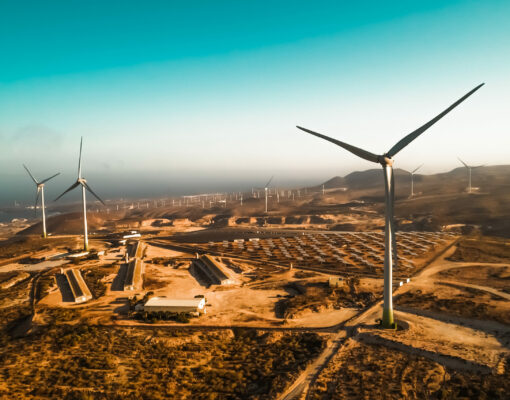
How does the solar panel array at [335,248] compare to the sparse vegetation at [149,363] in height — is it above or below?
below

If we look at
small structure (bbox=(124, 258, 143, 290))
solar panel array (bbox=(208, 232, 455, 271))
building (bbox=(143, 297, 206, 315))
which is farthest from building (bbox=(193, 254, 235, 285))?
building (bbox=(143, 297, 206, 315))

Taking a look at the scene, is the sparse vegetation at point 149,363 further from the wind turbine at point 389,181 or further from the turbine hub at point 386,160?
the turbine hub at point 386,160

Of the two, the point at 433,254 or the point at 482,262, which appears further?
the point at 433,254

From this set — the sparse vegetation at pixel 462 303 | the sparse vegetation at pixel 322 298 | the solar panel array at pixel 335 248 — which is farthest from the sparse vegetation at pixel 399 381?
the solar panel array at pixel 335 248

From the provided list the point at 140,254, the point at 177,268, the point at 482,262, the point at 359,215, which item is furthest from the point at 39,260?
the point at 359,215

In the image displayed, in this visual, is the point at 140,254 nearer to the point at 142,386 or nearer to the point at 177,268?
the point at 177,268
